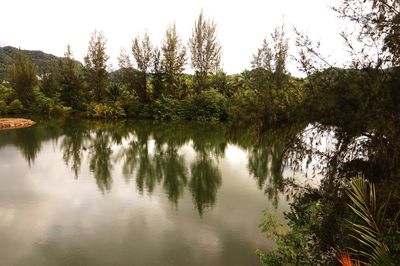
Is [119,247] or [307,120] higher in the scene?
[307,120]

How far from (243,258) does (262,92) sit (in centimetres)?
254

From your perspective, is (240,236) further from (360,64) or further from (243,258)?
(360,64)

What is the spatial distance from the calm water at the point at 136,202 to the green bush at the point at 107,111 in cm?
1204

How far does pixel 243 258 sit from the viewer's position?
4922 millimetres

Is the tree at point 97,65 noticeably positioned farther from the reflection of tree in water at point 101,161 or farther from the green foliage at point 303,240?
the green foliage at point 303,240

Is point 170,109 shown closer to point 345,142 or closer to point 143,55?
point 143,55

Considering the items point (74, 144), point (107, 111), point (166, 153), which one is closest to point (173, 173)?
point (166, 153)

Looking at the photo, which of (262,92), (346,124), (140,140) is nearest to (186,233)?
(262,92)

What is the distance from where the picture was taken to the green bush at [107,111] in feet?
84.4

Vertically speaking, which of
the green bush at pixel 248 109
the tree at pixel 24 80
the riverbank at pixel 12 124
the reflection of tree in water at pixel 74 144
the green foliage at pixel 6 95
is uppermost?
the tree at pixel 24 80

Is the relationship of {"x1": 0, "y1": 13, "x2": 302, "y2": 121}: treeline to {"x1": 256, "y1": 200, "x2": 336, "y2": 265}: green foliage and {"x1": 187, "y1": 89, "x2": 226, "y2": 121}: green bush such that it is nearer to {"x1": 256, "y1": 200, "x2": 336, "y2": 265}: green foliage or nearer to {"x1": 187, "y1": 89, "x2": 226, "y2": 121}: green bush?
{"x1": 187, "y1": 89, "x2": 226, "y2": 121}: green bush

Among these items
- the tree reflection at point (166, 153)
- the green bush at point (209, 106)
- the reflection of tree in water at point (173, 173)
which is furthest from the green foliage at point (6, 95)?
the reflection of tree in water at point (173, 173)

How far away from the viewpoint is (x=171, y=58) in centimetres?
2680

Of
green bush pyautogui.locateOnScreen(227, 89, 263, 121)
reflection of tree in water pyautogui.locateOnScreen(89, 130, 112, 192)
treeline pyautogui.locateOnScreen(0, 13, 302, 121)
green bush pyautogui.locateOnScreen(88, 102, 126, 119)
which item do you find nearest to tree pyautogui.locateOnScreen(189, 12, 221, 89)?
treeline pyautogui.locateOnScreen(0, 13, 302, 121)
